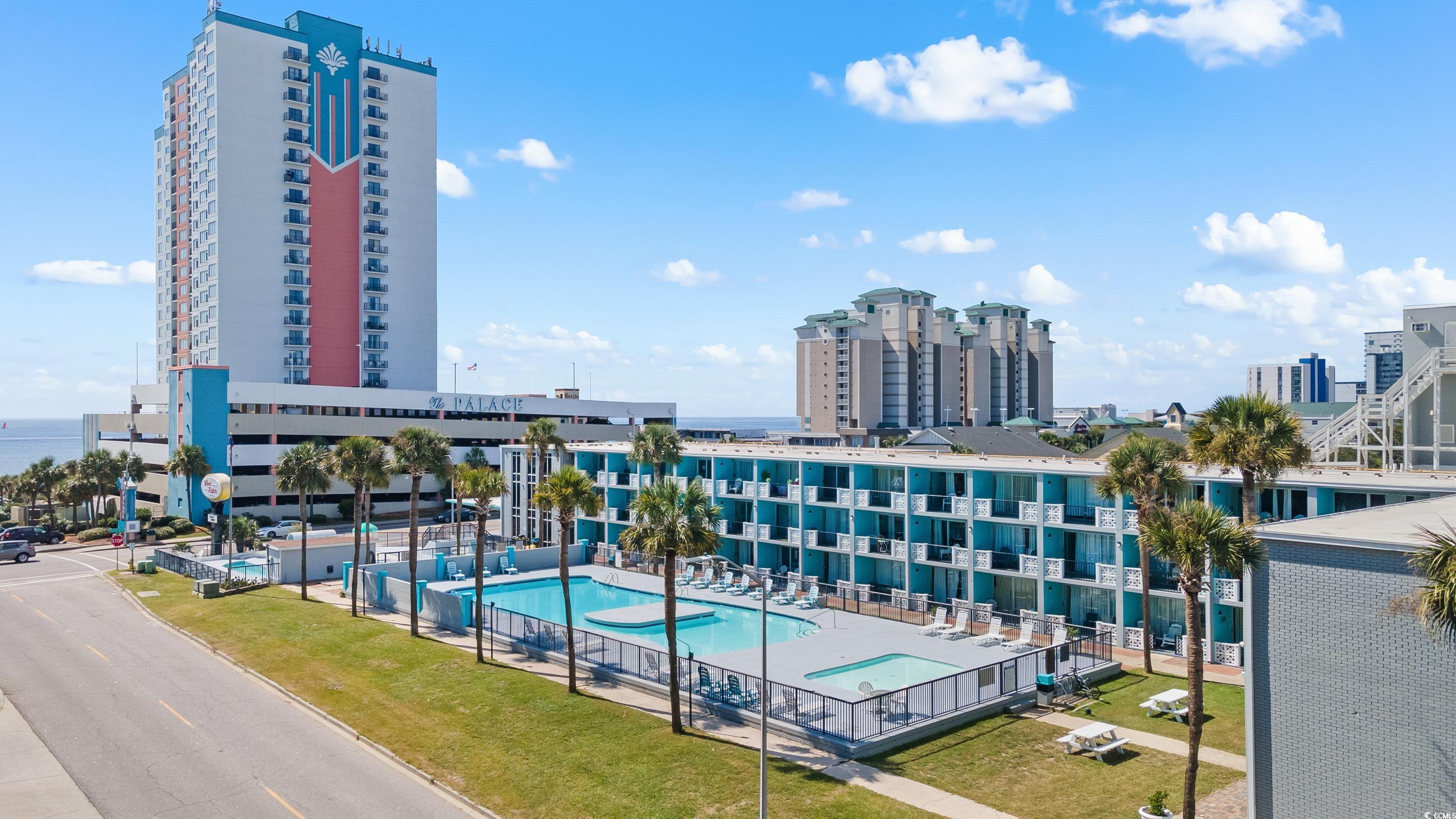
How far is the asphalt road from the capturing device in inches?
898

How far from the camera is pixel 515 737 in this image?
2728 cm

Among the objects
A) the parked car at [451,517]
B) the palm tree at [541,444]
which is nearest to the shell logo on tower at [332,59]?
the parked car at [451,517]

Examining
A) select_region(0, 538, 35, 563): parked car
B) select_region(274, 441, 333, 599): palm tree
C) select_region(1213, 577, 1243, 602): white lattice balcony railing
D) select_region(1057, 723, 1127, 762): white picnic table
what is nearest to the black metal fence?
select_region(1057, 723, 1127, 762): white picnic table

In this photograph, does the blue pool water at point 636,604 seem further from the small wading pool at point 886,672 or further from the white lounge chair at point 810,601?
the small wading pool at point 886,672

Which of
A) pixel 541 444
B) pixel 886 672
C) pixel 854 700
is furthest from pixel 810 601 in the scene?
pixel 541 444

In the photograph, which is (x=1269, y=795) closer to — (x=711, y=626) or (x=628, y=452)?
(x=711, y=626)

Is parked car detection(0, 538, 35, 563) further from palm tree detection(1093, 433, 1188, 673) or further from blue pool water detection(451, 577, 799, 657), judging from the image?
palm tree detection(1093, 433, 1188, 673)

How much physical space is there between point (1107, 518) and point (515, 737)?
25.4 metres

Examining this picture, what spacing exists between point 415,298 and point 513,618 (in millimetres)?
86960

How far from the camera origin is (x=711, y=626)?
141 feet

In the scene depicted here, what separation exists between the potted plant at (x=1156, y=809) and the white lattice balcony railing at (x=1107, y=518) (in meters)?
18.1

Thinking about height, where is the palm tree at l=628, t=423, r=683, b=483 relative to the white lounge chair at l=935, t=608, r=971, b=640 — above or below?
above

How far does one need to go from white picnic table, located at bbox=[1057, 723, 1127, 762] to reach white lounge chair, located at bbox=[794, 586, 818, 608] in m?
18.6

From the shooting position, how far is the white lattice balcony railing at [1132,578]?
37031mm
